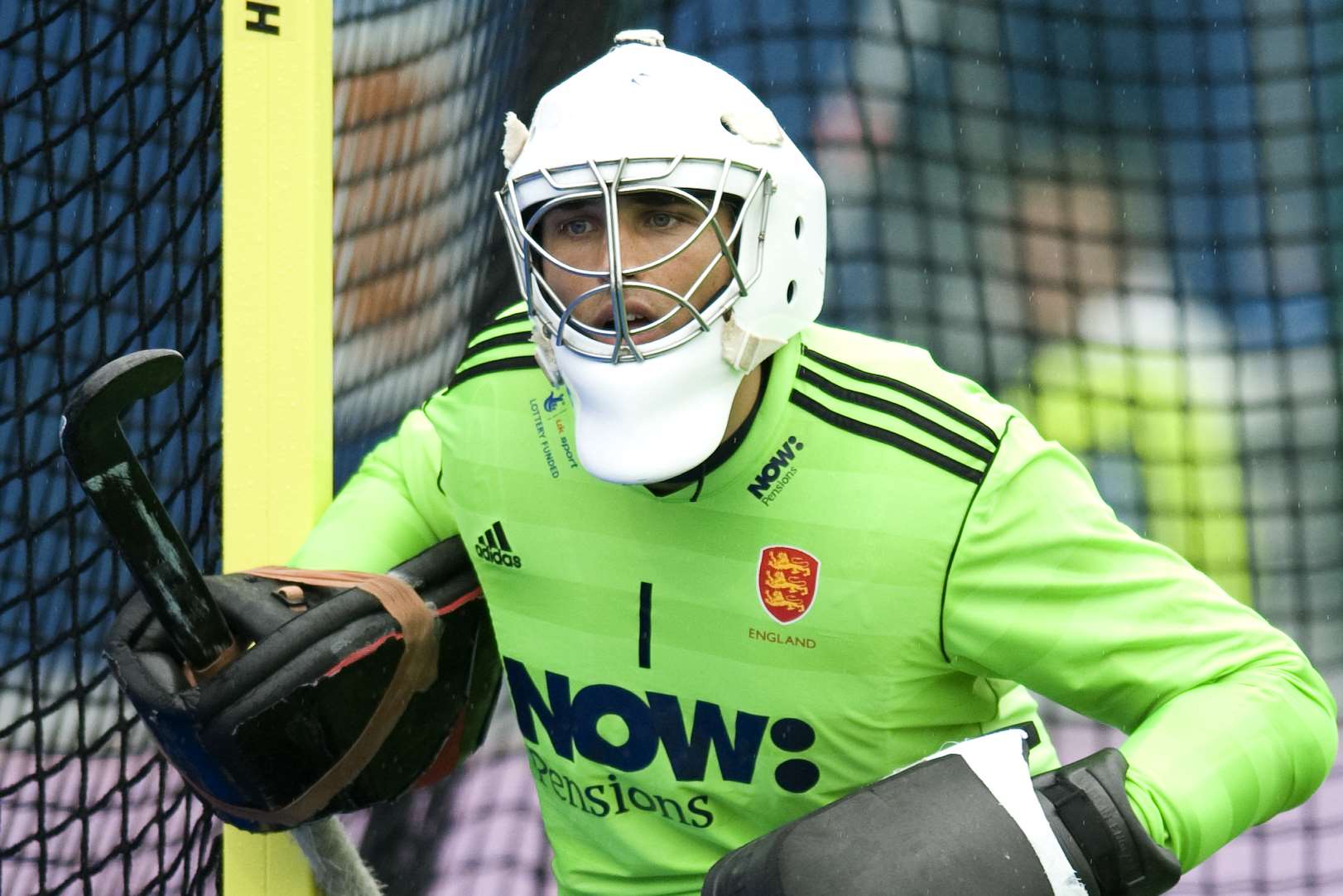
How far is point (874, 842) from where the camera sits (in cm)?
145

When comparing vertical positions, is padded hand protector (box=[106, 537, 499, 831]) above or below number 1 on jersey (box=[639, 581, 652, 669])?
below

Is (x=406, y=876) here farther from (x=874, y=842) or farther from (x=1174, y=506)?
(x=1174, y=506)

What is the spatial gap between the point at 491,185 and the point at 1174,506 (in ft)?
6.82

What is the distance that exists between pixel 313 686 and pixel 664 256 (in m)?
0.62

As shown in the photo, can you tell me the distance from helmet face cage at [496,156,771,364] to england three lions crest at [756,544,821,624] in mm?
273

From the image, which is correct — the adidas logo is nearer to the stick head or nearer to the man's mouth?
the man's mouth

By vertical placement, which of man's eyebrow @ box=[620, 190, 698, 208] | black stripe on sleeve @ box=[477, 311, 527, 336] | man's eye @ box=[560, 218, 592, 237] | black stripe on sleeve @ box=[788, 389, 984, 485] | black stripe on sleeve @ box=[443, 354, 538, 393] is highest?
man's eyebrow @ box=[620, 190, 698, 208]

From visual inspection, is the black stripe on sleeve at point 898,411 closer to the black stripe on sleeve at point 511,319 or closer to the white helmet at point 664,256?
the white helmet at point 664,256

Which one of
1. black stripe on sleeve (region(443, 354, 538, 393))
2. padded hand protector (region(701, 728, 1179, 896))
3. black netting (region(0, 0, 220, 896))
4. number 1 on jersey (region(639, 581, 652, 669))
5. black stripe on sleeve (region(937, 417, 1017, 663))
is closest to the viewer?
padded hand protector (region(701, 728, 1179, 896))

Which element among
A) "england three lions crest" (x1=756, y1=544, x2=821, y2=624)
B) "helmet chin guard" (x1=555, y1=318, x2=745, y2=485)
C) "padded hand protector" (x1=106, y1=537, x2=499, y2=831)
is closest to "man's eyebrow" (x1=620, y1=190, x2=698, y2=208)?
"helmet chin guard" (x1=555, y1=318, x2=745, y2=485)

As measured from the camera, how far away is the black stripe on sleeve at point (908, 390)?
5.75 ft

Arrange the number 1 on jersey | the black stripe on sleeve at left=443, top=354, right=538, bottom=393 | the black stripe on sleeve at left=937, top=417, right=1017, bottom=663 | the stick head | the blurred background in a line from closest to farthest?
the stick head → the black stripe on sleeve at left=937, top=417, right=1017, bottom=663 → the number 1 on jersey → the black stripe on sleeve at left=443, top=354, right=538, bottom=393 → the blurred background

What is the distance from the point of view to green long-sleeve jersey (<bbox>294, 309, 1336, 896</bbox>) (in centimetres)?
163

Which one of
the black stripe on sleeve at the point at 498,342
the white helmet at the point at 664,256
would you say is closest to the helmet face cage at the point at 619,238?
the white helmet at the point at 664,256
